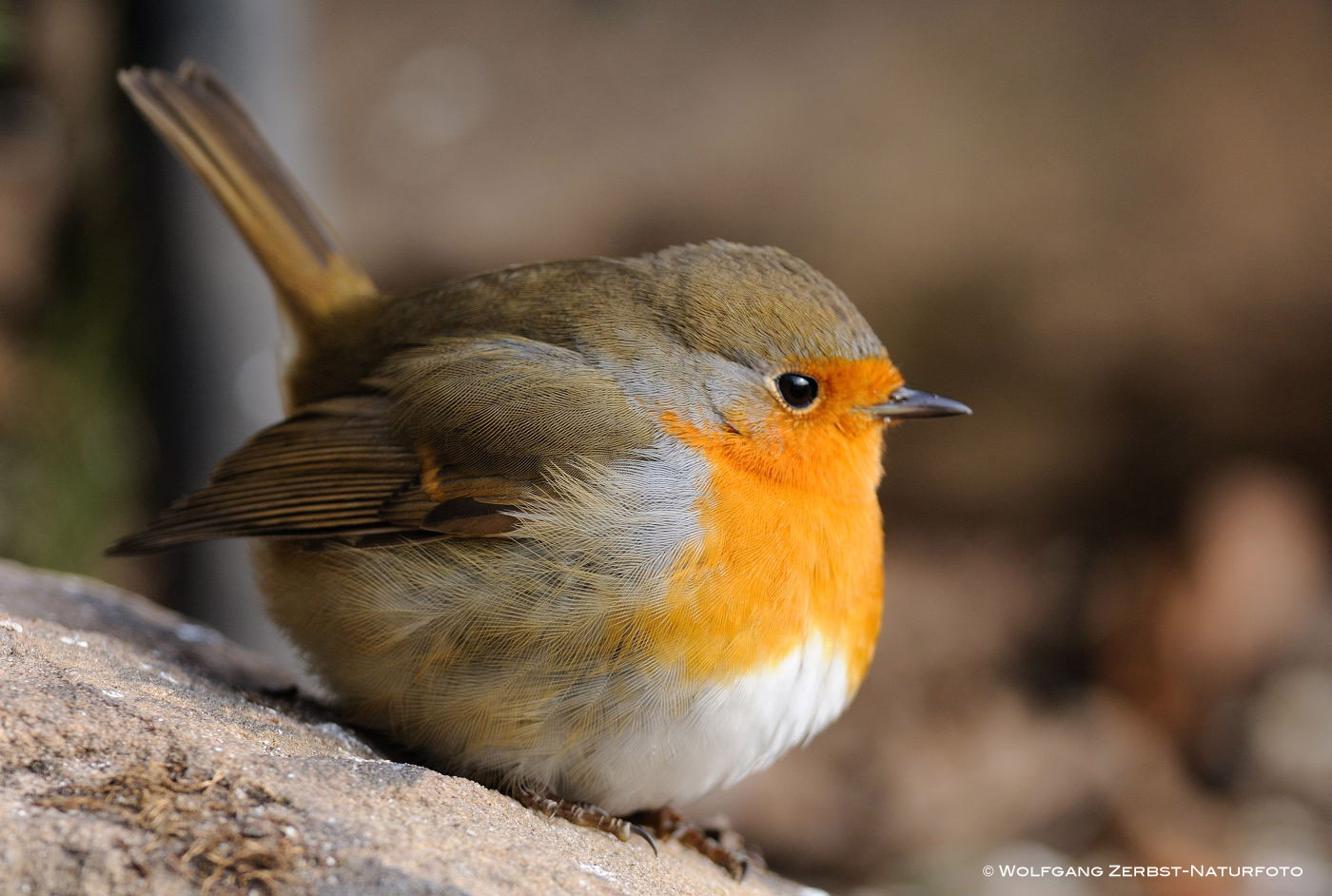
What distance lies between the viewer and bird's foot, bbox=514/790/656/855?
8.46 feet

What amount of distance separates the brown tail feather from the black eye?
135 centimetres

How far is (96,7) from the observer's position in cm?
702

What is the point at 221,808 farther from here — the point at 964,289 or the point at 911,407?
the point at 964,289

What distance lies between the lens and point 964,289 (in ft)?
21.1

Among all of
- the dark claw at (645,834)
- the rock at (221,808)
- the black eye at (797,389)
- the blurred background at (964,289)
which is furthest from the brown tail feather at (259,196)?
the blurred background at (964,289)

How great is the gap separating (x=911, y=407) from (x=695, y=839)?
43.2 inches

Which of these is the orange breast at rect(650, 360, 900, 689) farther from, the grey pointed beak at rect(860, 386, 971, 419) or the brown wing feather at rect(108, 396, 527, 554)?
the brown wing feather at rect(108, 396, 527, 554)

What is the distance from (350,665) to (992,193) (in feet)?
15.2

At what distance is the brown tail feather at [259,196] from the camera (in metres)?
3.56

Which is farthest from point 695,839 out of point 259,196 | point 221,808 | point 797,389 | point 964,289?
point 964,289

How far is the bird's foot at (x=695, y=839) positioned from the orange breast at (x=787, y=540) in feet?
1.59

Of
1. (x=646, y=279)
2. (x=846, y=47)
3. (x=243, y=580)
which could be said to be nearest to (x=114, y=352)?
(x=243, y=580)

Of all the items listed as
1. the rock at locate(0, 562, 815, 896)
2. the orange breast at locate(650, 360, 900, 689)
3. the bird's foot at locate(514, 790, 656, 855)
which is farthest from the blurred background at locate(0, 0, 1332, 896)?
the rock at locate(0, 562, 815, 896)

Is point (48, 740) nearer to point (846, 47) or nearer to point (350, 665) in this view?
point (350, 665)
